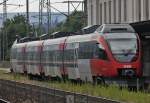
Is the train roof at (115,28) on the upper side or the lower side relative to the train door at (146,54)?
upper

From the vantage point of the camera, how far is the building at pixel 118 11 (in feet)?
146

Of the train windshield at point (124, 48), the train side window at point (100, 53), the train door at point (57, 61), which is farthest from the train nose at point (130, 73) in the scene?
the train door at point (57, 61)

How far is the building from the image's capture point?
146 ft

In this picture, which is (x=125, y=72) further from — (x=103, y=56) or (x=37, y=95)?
(x=37, y=95)

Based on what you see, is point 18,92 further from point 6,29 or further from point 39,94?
point 6,29

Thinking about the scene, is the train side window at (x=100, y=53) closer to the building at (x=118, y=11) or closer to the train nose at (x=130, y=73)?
Answer: the train nose at (x=130, y=73)

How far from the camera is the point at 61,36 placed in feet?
129

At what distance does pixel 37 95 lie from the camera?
72.3 ft

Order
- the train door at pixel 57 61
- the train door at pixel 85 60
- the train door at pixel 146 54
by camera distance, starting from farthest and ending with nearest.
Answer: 1. the train door at pixel 57 61
2. the train door at pixel 146 54
3. the train door at pixel 85 60

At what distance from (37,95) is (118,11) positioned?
29.5m

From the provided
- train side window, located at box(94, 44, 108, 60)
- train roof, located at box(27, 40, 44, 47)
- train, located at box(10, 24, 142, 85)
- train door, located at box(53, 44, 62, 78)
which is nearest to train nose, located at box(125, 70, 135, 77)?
train, located at box(10, 24, 142, 85)

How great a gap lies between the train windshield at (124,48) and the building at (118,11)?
10686 mm

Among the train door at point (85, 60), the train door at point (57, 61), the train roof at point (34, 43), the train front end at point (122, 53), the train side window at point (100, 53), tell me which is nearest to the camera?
the train front end at point (122, 53)

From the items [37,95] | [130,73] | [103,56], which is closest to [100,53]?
A: [103,56]
